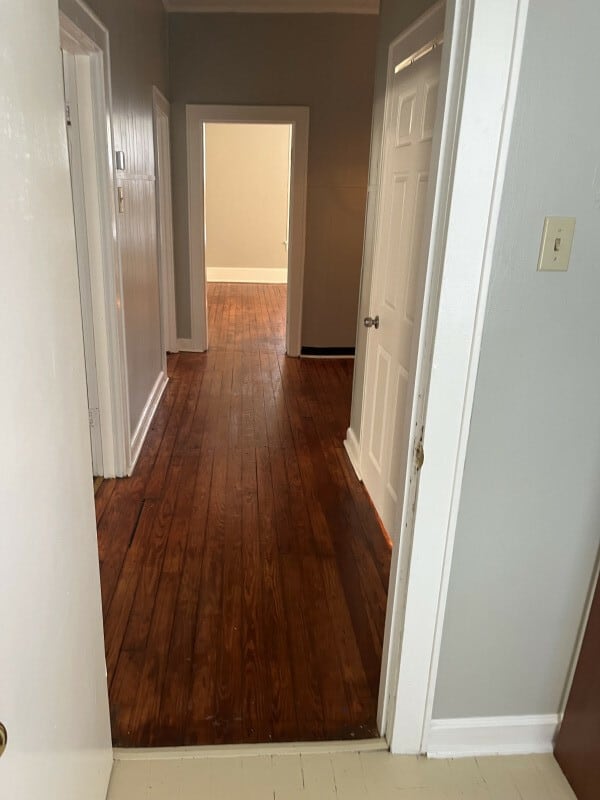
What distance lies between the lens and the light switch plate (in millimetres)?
1296

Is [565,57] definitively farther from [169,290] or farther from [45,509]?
[169,290]

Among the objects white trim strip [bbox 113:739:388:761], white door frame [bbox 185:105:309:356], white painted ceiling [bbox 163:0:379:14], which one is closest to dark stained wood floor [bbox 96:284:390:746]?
white trim strip [bbox 113:739:388:761]

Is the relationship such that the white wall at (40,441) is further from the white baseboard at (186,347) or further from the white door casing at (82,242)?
the white baseboard at (186,347)

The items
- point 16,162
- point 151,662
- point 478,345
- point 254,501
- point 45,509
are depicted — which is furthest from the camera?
point 254,501

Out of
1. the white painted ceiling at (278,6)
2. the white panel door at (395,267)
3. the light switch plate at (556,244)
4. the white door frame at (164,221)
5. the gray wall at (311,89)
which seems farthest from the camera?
the gray wall at (311,89)

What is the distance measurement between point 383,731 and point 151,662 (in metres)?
0.77

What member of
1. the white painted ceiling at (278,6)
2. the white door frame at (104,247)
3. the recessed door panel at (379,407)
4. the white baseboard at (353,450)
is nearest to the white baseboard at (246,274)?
the white painted ceiling at (278,6)

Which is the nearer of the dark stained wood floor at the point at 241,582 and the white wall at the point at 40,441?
the white wall at the point at 40,441

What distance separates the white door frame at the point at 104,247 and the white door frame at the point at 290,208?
241cm

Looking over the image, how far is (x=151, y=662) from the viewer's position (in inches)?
78.1

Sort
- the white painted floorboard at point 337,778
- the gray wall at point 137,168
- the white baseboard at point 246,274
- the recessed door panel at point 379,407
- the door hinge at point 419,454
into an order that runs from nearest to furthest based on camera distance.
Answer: the door hinge at point 419,454, the white painted floorboard at point 337,778, the recessed door panel at point 379,407, the gray wall at point 137,168, the white baseboard at point 246,274

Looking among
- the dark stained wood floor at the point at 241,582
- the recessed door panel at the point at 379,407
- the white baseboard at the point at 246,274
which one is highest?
the recessed door panel at the point at 379,407

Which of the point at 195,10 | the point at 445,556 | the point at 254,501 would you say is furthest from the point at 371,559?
the point at 195,10

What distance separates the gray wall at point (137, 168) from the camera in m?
3.01
